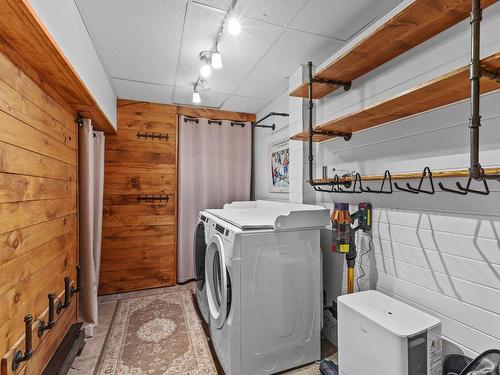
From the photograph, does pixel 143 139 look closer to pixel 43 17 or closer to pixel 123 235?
pixel 123 235

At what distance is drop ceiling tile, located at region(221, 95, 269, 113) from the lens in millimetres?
3123

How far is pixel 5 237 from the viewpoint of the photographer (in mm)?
1145

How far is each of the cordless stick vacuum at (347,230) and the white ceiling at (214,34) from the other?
1.18 meters

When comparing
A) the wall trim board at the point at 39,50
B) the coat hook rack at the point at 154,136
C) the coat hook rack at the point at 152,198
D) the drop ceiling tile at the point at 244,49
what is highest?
the drop ceiling tile at the point at 244,49

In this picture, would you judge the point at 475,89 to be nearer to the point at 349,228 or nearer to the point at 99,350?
the point at 349,228

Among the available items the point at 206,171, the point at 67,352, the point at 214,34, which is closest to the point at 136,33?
the point at 214,34

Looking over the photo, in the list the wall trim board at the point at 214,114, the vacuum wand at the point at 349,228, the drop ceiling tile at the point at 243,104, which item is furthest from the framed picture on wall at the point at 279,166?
the vacuum wand at the point at 349,228

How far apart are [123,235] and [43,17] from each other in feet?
8.27

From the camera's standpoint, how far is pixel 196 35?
1797 millimetres

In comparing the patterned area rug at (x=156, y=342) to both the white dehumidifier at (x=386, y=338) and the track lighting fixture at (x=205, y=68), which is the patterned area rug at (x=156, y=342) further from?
the track lighting fixture at (x=205, y=68)

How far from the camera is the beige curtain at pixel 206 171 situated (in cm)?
336

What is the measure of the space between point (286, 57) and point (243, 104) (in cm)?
126

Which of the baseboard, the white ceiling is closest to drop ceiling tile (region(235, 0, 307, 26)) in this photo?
the white ceiling

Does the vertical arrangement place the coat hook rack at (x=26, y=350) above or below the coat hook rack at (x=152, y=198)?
below
